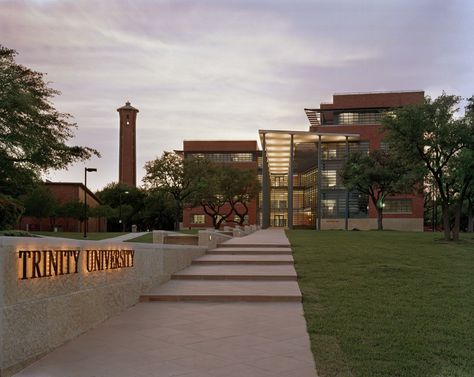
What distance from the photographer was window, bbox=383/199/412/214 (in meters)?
67.8

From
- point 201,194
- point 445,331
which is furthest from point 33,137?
point 201,194

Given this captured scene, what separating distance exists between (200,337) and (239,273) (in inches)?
236

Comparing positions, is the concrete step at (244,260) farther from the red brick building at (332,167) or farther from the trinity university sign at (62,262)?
the red brick building at (332,167)

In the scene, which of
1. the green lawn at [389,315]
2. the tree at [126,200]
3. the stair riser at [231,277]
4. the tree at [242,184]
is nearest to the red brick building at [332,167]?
the tree at [242,184]

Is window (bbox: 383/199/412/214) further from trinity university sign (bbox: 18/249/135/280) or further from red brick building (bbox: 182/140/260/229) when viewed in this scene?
trinity university sign (bbox: 18/249/135/280)

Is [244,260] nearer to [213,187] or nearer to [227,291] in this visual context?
[227,291]

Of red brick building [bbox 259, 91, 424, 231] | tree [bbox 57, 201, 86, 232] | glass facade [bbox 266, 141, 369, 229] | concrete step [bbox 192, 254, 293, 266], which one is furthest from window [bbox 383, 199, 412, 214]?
concrete step [bbox 192, 254, 293, 266]

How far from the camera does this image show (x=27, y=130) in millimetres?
24312

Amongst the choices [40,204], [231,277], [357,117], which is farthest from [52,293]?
[357,117]

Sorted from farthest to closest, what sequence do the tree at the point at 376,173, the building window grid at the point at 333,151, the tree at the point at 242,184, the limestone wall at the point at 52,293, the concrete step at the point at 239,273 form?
1. the building window grid at the point at 333,151
2. the tree at the point at 242,184
3. the tree at the point at 376,173
4. the concrete step at the point at 239,273
5. the limestone wall at the point at 52,293

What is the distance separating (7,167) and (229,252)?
566 inches

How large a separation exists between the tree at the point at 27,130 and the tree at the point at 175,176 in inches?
856

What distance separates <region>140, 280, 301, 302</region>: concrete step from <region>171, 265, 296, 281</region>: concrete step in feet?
1.56

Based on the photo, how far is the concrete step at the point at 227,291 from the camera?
33.4ft
